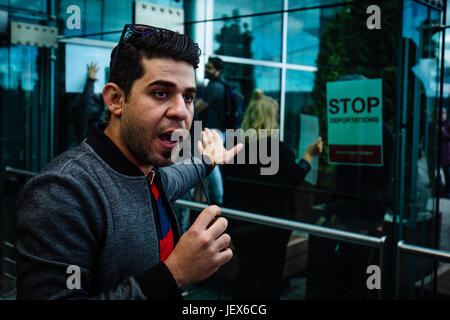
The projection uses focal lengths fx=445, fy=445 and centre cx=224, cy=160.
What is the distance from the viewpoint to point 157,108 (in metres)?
1.18

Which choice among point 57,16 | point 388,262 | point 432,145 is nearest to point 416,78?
point 432,145

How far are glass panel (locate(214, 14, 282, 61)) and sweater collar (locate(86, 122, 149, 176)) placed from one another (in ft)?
10.4

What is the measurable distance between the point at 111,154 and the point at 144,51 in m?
0.30

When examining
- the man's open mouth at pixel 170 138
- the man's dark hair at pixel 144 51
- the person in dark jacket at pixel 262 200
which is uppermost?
the man's dark hair at pixel 144 51

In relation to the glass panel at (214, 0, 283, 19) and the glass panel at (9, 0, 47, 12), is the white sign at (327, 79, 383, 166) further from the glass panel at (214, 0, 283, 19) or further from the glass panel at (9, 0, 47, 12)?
the glass panel at (9, 0, 47, 12)

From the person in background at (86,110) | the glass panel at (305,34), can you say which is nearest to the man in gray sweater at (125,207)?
the person in background at (86,110)

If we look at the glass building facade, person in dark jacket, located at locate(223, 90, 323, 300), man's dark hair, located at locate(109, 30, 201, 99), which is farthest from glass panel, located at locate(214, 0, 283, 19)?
man's dark hair, located at locate(109, 30, 201, 99)

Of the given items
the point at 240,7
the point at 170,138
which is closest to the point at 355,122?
the point at 240,7

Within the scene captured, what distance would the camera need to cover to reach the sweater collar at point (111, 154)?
48.4 inches

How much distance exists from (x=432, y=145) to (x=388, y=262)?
175 centimetres

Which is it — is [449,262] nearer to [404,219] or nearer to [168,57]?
[404,219]

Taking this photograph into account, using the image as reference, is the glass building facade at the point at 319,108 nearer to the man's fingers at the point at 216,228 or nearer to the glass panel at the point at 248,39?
the glass panel at the point at 248,39
